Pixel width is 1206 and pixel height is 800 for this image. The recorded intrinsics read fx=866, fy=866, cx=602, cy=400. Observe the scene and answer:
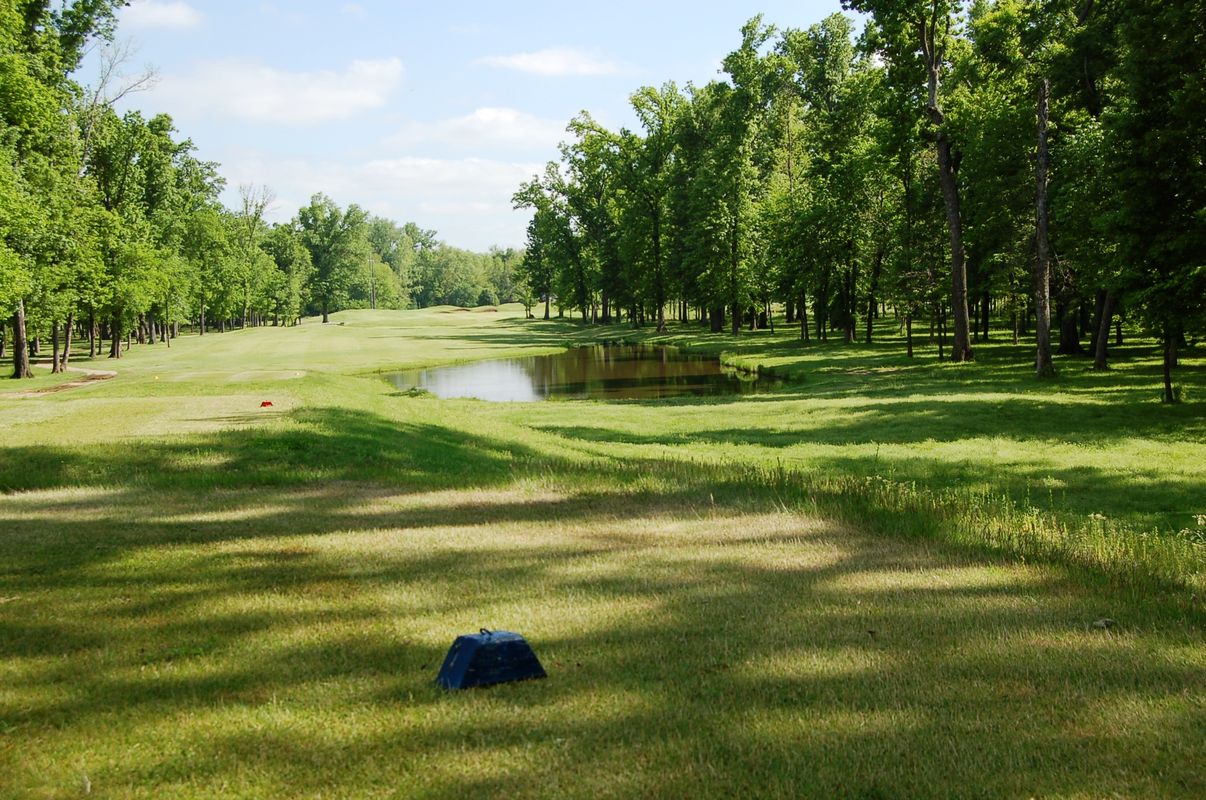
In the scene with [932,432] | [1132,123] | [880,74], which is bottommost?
[932,432]

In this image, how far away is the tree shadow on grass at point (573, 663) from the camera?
4430 millimetres

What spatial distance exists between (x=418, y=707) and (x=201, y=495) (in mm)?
7622

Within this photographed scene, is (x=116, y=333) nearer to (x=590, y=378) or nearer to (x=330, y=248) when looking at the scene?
(x=590, y=378)

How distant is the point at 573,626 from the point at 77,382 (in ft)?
127

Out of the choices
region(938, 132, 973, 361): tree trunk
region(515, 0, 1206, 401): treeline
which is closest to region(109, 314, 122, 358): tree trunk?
region(515, 0, 1206, 401): treeline

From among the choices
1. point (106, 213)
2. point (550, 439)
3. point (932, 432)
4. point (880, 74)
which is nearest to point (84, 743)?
point (550, 439)

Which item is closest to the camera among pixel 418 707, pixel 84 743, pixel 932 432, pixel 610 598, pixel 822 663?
pixel 84 743

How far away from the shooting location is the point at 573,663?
575 centimetres

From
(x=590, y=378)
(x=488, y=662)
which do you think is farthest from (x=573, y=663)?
(x=590, y=378)

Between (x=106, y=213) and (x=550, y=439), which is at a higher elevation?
(x=106, y=213)

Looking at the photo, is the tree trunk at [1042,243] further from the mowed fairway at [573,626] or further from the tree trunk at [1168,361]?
the mowed fairway at [573,626]

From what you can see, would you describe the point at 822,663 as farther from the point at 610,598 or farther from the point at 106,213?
the point at 106,213

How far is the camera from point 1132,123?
899 inches

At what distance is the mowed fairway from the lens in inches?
177
